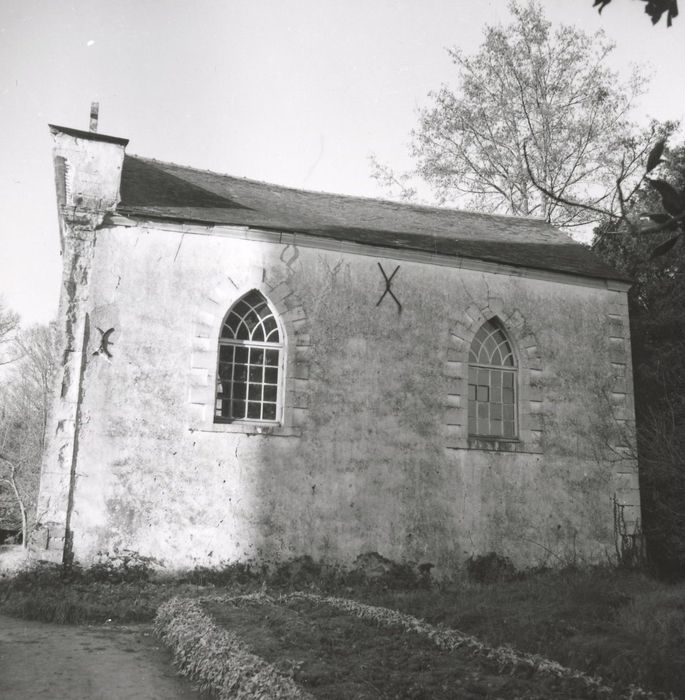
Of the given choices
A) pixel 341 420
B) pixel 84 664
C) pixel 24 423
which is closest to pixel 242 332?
pixel 341 420

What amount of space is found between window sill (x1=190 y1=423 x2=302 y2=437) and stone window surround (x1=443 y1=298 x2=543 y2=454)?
2.62 m

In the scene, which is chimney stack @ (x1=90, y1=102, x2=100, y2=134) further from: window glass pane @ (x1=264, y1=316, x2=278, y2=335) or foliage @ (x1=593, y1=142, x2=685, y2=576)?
foliage @ (x1=593, y1=142, x2=685, y2=576)

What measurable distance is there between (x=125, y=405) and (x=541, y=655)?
21.9 feet

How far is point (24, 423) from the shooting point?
2698cm

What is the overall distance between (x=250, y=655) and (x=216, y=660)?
348 mm

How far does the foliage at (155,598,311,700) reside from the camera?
530cm

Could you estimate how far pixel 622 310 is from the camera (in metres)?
13.9

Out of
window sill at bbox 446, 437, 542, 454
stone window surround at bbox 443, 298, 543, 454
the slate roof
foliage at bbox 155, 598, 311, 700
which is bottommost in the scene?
foliage at bbox 155, 598, 311, 700

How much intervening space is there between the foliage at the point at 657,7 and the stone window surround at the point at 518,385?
30.0ft

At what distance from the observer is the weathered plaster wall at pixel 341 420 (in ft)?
35.0

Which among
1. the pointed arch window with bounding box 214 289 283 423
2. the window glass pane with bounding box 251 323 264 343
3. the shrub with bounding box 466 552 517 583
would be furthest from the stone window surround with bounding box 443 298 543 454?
the window glass pane with bounding box 251 323 264 343

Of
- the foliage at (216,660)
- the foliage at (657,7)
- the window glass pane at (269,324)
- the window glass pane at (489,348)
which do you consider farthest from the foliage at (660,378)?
the foliage at (657,7)

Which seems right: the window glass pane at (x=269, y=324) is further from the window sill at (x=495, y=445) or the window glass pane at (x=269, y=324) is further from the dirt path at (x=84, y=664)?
the dirt path at (x=84, y=664)

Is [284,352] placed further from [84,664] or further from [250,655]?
[250,655]
